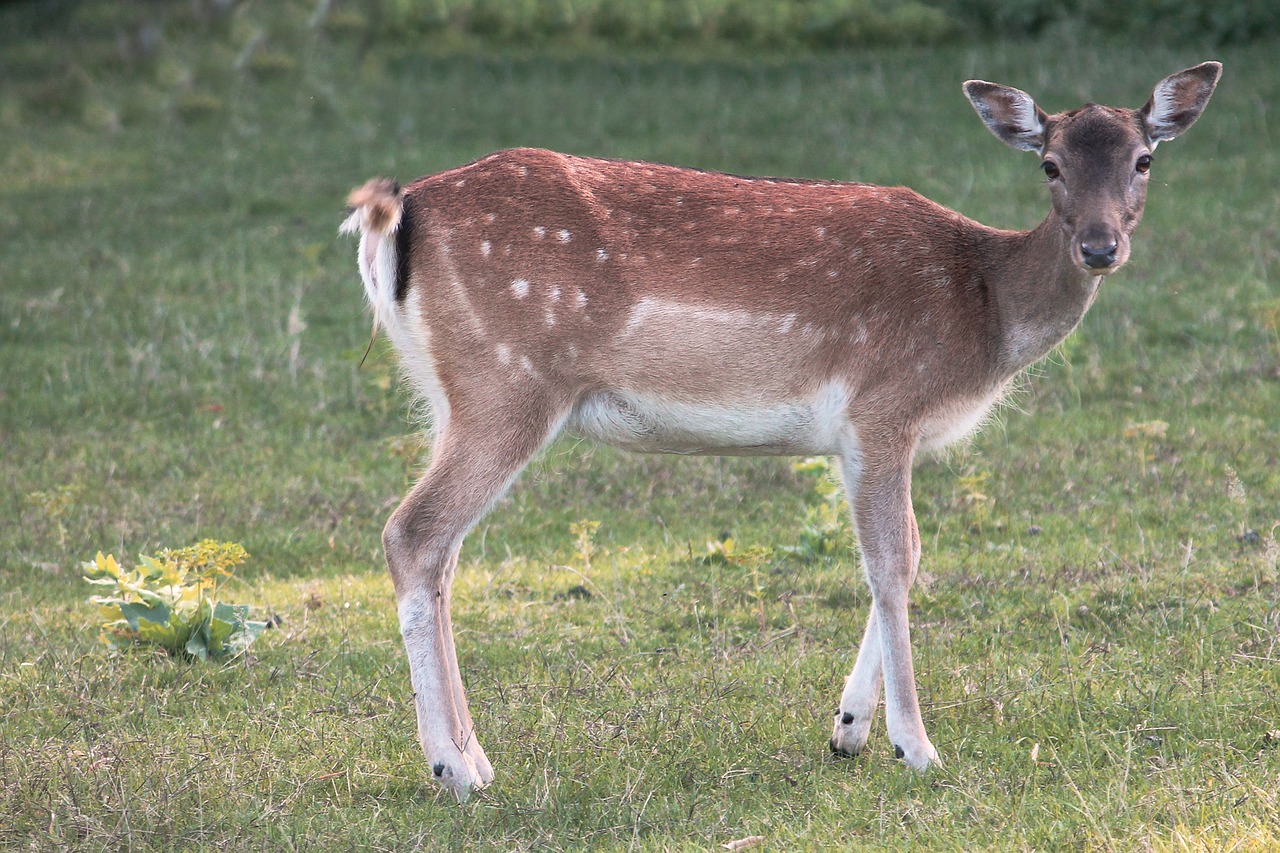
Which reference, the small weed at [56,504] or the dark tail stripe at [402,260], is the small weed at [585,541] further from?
the small weed at [56,504]

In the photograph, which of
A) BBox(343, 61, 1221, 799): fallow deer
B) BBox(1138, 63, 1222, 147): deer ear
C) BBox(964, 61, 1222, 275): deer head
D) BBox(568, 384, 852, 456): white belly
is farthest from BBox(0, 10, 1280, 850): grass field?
BBox(1138, 63, 1222, 147): deer ear

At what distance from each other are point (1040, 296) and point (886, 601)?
1.29 m

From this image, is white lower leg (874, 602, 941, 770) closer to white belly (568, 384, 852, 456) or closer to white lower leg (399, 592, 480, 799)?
white belly (568, 384, 852, 456)

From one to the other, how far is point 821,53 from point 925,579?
44.7 ft

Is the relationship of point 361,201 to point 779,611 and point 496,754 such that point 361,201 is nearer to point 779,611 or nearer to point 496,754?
point 496,754

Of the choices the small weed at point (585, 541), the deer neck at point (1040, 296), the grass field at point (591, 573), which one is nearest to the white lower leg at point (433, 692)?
the grass field at point (591, 573)

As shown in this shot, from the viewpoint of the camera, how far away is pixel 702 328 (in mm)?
5371

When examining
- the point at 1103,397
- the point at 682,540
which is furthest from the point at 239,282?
the point at 1103,397

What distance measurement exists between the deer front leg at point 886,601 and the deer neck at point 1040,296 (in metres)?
0.66

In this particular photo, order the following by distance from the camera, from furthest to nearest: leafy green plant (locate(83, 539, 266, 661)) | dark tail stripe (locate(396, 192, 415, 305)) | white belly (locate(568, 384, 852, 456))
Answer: leafy green plant (locate(83, 539, 266, 661)) < dark tail stripe (locate(396, 192, 415, 305)) < white belly (locate(568, 384, 852, 456))

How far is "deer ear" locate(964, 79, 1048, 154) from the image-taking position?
5734 millimetres

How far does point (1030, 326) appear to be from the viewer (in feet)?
18.4

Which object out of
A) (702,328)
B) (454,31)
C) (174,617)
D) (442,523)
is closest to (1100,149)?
(702,328)

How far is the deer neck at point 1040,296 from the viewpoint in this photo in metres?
5.58
